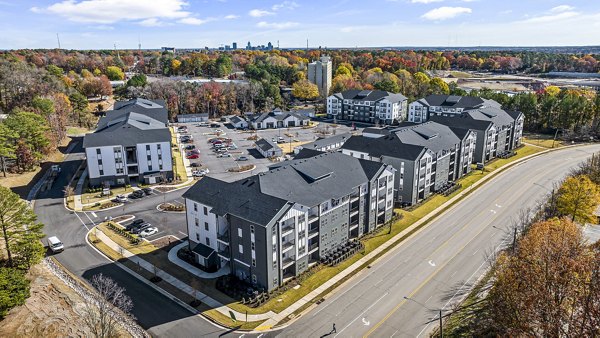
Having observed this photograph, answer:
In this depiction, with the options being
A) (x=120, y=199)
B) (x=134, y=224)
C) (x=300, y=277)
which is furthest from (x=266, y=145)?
(x=300, y=277)

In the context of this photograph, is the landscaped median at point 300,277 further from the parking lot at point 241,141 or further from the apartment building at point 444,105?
the apartment building at point 444,105

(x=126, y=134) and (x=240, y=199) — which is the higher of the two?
(x=126, y=134)

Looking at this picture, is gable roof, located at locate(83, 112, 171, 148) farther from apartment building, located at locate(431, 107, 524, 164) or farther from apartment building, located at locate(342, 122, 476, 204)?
apartment building, located at locate(431, 107, 524, 164)

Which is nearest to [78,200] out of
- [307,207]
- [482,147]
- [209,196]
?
[209,196]

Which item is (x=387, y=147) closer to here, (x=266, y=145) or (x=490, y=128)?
(x=490, y=128)

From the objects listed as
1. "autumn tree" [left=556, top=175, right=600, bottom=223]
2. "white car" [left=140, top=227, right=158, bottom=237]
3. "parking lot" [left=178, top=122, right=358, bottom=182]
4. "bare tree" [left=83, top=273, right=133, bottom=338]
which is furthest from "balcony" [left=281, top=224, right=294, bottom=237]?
"autumn tree" [left=556, top=175, right=600, bottom=223]

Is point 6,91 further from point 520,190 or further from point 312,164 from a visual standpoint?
point 520,190
